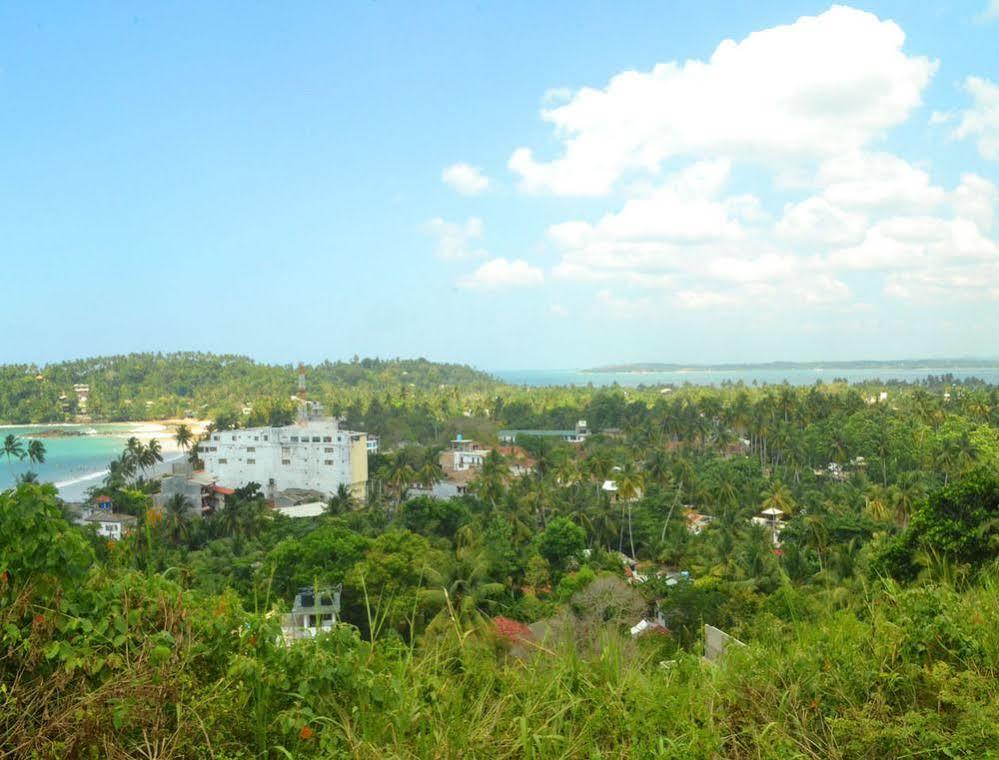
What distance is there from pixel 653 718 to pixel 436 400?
55.7m

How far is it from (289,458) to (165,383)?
57.7 m

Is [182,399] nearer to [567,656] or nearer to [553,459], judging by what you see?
[553,459]

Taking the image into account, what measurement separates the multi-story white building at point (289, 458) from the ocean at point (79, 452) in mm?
6237

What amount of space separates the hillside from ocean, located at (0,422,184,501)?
108 inches

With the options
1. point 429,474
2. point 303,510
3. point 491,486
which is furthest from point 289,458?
point 491,486

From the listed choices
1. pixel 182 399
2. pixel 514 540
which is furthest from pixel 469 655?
pixel 182 399

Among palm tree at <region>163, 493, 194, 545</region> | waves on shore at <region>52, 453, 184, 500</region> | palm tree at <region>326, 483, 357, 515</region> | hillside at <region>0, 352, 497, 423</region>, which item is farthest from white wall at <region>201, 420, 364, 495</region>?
hillside at <region>0, 352, 497, 423</region>

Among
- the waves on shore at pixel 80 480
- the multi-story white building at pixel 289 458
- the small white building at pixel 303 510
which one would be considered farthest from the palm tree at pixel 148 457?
the small white building at pixel 303 510

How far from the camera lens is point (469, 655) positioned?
2764 mm

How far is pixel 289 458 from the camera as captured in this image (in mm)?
30953

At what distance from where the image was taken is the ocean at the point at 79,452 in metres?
38.9

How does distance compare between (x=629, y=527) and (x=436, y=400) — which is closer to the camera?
(x=629, y=527)

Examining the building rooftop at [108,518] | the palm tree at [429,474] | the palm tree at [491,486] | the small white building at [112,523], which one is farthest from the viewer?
the palm tree at [429,474]

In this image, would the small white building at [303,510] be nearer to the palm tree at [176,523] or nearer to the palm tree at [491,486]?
the palm tree at [176,523]
